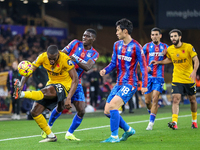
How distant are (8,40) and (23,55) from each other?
190 centimetres

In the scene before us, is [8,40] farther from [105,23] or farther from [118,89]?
[118,89]

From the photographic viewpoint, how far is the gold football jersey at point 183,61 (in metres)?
9.25

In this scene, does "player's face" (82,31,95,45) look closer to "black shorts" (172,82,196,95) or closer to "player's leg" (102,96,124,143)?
"player's leg" (102,96,124,143)

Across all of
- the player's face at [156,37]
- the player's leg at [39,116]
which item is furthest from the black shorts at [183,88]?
the player's leg at [39,116]

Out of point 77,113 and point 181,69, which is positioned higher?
point 181,69

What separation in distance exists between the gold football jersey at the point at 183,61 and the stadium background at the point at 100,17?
36.7 feet

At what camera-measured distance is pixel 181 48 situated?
932 centimetres

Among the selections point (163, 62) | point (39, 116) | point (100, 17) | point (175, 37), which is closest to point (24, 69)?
point (39, 116)

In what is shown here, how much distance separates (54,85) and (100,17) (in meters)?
32.6

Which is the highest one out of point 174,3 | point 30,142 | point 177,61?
point 174,3

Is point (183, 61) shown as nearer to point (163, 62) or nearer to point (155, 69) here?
point (163, 62)

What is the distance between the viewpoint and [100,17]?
39.0m

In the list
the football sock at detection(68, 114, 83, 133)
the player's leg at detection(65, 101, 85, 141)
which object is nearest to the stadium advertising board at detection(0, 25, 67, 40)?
the player's leg at detection(65, 101, 85, 141)

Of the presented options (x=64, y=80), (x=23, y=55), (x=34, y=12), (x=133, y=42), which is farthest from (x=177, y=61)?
(x=34, y=12)
